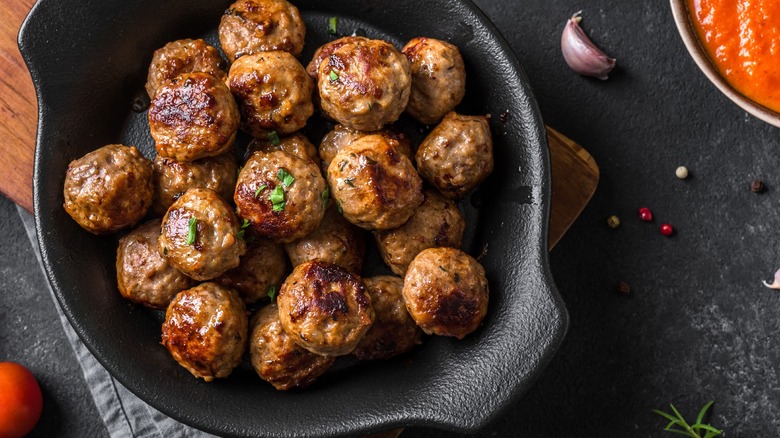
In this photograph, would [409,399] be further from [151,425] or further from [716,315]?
[716,315]

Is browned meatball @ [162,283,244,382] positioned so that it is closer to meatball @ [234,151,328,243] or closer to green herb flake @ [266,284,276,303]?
green herb flake @ [266,284,276,303]

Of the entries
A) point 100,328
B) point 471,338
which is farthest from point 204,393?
point 471,338

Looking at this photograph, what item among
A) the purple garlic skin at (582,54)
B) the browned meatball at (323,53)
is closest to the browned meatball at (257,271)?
the browned meatball at (323,53)

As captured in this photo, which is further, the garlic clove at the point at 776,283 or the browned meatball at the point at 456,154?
the garlic clove at the point at 776,283

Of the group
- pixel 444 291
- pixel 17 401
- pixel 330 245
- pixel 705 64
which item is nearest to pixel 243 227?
pixel 330 245

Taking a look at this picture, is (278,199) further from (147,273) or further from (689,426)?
(689,426)

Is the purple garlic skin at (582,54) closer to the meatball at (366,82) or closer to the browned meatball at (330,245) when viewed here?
the meatball at (366,82)
